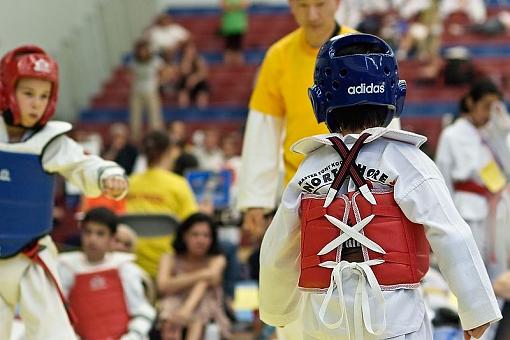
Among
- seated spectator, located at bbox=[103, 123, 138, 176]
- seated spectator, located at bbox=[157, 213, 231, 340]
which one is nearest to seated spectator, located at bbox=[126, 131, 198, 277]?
seated spectator, located at bbox=[157, 213, 231, 340]

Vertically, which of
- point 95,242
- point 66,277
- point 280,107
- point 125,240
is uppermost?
point 280,107

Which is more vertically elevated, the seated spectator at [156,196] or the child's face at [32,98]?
the child's face at [32,98]

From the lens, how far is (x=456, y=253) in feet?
12.0

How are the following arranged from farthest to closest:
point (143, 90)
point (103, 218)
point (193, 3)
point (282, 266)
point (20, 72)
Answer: point (193, 3) < point (143, 90) < point (103, 218) < point (20, 72) < point (282, 266)

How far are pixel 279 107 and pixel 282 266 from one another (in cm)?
146

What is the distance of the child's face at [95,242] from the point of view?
689 centimetres

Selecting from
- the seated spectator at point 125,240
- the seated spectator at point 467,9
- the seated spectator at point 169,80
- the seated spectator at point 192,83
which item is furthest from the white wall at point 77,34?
the seated spectator at point 125,240

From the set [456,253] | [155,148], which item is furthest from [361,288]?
[155,148]

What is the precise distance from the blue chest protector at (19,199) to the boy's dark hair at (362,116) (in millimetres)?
1730

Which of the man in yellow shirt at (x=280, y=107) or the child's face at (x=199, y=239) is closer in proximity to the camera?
the man in yellow shirt at (x=280, y=107)

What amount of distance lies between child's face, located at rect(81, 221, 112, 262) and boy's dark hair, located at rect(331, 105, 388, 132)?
327 centimetres

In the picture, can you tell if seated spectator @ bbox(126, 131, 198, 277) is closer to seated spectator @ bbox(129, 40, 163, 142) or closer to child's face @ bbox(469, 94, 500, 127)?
child's face @ bbox(469, 94, 500, 127)

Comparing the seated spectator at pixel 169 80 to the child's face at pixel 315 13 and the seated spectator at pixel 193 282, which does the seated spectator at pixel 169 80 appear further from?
the child's face at pixel 315 13

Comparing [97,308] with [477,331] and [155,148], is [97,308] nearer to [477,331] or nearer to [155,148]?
[155,148]
